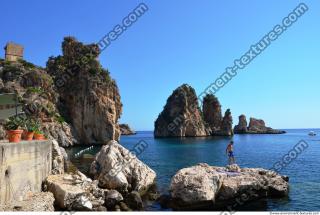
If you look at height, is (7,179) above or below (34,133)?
below

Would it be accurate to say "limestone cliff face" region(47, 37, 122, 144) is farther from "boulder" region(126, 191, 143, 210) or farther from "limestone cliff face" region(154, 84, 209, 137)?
"boulder" region(126, 191, 143, 210)

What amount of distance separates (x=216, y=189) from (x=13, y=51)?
8351 centimetres

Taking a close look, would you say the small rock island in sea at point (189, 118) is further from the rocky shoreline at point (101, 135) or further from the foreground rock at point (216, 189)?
the foreground rock at point (216, 189)

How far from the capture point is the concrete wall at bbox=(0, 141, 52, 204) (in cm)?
1279

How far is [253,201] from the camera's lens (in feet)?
68.4

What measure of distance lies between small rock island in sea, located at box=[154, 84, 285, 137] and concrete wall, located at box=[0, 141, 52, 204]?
12911cm

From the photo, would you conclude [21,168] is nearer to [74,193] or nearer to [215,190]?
[74,193]

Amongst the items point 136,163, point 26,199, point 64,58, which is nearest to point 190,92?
point 64,58

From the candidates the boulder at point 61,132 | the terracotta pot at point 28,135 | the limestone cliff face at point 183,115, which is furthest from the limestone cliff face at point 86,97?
the terracotta pot at point 28,135

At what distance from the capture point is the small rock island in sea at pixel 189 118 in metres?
148

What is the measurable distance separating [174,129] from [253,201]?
5057 inches

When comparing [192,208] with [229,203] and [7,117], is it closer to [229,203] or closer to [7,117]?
[229,203]

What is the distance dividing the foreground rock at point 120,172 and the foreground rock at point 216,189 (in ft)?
10.9

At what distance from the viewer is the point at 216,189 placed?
19.9m
